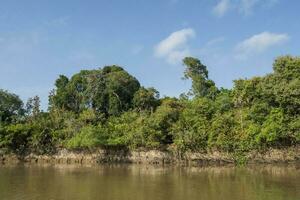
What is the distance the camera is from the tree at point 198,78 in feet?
157

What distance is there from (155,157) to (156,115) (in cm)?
400

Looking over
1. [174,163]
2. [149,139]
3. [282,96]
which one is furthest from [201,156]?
[282,96]

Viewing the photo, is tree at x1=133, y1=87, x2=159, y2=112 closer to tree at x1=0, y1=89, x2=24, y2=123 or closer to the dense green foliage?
the dense green foliage

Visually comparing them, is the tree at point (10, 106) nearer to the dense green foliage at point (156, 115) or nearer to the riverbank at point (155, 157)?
the dense green foliage at point (156, 115)

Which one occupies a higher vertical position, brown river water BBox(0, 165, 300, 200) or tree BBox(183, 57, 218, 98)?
tree BBox(183, 57, 218, 98)

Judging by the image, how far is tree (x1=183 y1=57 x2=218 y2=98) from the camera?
4794 centimetres

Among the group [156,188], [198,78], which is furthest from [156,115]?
[156,188]

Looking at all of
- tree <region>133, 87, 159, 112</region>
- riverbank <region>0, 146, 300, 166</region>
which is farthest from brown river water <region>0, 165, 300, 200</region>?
tree <region>133, 87, 159, 112</region>

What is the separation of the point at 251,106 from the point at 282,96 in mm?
3890

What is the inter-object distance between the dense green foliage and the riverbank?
60cm

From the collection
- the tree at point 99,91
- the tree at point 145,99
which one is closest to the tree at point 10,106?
the tree at point 99,91

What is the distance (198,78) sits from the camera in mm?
48688

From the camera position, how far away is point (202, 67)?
50438mm

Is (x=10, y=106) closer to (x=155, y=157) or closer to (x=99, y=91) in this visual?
(x=99, y=91)
